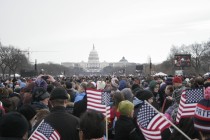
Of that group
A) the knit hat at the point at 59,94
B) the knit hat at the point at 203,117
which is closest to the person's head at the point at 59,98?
the knit hat at the point at 59,94

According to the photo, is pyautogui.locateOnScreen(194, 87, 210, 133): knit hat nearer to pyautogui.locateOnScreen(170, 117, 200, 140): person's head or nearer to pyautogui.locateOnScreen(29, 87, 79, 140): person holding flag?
pyautogui.locateOnScreen(170, 117, 200, 140): person's head

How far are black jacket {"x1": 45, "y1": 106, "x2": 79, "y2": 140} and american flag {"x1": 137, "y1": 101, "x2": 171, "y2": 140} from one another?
106 cm

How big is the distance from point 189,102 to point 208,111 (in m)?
1.89

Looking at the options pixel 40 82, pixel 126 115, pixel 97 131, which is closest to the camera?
pixel 97 131

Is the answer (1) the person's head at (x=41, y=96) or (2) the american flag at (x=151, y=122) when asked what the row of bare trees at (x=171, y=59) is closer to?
(1) the person's head at (x=41, y=96)

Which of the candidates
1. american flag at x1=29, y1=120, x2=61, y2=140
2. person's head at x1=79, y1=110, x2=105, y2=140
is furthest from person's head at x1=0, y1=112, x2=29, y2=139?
person's head at x1=79, y1=110, x2=105, y2=140

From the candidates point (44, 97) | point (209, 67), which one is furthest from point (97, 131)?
point (209, 67)

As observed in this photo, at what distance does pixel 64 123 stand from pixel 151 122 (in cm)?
136

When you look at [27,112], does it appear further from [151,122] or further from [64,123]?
[151,122]

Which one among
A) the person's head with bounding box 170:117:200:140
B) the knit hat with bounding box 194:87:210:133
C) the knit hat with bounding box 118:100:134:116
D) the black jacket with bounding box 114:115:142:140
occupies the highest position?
the knit hat with bounding box 194:87:210:133

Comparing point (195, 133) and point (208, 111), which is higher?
point (208, 111)

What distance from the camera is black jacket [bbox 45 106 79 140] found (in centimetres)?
562

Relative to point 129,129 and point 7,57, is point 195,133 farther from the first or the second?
point 7,57

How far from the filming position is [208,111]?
418 centimetres
